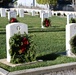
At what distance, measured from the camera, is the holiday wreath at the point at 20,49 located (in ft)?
28.1

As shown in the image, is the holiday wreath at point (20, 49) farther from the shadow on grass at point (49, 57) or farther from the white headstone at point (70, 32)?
the white headstone at point (70, 32)

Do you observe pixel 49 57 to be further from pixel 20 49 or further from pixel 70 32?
pixel 20 49

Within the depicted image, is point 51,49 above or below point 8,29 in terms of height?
below

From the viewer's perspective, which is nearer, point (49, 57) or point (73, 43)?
point (73, 43)

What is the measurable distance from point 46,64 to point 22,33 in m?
1.25

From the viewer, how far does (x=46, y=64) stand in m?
8.30

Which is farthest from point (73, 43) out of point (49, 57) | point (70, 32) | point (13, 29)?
point (13, 29)

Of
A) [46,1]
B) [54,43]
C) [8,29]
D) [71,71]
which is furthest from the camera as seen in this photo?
[46,1]

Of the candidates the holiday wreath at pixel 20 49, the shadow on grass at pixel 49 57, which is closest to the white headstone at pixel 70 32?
the shadow on grass at pixel 49 57

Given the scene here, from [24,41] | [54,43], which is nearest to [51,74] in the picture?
[24,41]

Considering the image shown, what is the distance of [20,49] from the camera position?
8.63 m

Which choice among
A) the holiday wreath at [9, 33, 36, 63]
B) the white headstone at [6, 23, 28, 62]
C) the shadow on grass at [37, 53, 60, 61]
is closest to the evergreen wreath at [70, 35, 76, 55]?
the shadow on grass at [37, 53, 60, 61]

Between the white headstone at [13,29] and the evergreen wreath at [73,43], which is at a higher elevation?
the white headstone at [13,29]

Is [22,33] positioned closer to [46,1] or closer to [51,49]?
[51,49]
